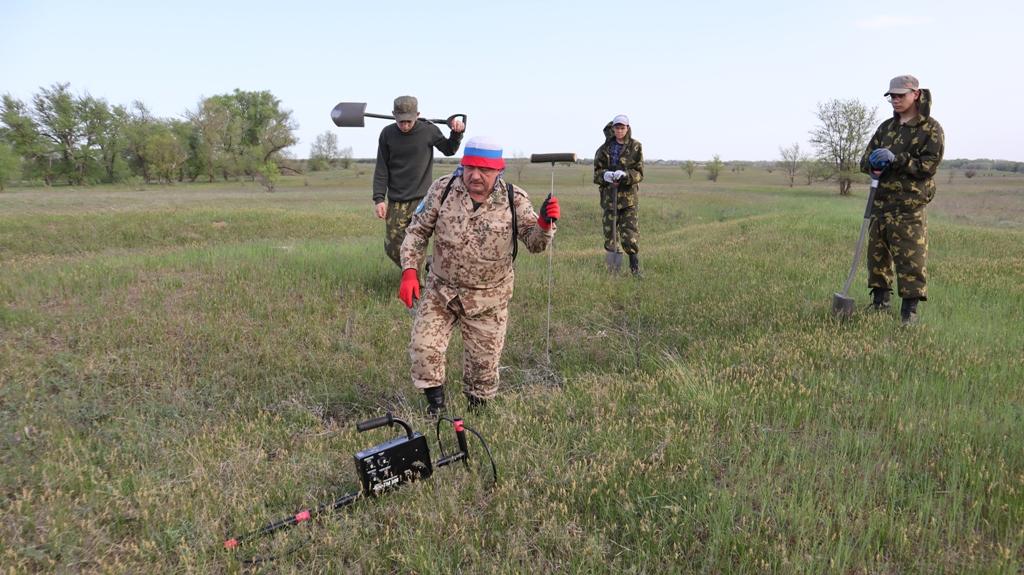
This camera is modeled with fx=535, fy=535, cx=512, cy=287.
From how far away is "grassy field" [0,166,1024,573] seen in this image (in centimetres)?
255

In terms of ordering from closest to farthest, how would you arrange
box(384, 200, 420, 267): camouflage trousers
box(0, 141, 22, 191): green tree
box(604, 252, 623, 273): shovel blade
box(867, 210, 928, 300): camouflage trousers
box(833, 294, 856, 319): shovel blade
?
box(867, 210, 928, 300): camouflage trousers, box(833, 294, 856, 319): shovel blade, box(384, 200, 420, 267): camouflage trousers, box(604, 252, 623, 273): shovel blade, box(0, 141, 22, 191): green tree

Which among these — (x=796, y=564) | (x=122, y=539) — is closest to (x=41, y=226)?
(x=122, y=539)

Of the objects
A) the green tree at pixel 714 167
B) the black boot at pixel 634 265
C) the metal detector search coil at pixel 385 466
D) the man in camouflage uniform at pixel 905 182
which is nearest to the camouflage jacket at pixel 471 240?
the metal detector search coil at pixel 385 466

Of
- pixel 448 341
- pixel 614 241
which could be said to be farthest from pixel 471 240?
pixel 614 241

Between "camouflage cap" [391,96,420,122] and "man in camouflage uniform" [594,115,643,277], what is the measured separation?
3721mm

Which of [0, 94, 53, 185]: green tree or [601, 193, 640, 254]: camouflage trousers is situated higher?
[0, 94, 53, 185]: green tree

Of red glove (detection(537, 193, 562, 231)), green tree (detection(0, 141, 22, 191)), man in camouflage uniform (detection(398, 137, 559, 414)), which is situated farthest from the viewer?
green tree (detection(0, 141, 22, 191))

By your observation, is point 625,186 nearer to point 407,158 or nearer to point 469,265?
point 407,158

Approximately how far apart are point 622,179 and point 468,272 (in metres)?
5.85

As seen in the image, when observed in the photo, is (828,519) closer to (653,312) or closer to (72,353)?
(653,312)

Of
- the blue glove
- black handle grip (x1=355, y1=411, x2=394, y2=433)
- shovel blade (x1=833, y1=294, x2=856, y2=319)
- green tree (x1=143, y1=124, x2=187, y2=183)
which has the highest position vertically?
green tree (x1=143, y1=124, x2=187, y2=183)

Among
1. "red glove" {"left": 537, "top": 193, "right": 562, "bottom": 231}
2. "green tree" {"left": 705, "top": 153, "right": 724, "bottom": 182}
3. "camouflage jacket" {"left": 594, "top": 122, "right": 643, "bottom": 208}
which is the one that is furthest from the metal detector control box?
"green tree" {"left": 705, "top": 153, "right": 724, "bottom": 182}

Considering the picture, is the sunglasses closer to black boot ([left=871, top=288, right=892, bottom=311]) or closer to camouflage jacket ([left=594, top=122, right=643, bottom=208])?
black boot ([left=871, top=288, right=892, bottom=311])

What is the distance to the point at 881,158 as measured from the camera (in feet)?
18.8
